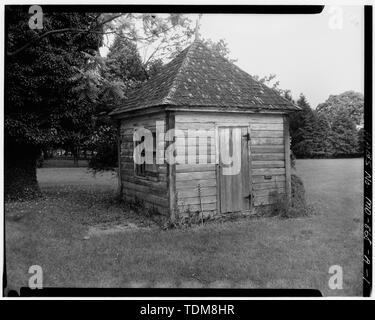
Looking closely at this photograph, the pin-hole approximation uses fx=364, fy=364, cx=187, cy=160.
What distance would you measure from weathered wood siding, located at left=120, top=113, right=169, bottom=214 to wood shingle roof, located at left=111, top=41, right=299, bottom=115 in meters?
0.45

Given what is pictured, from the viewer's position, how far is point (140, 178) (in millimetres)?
10320

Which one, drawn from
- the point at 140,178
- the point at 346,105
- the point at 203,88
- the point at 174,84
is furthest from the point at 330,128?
the point at 140,178

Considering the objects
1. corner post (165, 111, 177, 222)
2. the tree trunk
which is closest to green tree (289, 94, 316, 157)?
corner post (165, 111, 177, 222)

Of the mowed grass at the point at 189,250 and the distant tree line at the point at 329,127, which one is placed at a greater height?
the distant tree line at the point at 329,127

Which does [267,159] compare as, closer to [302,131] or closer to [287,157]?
[287,157]

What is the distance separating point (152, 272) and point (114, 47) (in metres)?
5.42

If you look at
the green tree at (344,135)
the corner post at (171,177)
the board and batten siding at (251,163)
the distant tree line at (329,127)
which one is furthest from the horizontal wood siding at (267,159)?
the corner post at (171,177)

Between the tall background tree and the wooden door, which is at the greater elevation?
the tall background tree

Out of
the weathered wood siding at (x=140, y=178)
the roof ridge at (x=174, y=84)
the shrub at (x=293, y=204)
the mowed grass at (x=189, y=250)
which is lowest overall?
the mowed grass at (x=189, y=250)

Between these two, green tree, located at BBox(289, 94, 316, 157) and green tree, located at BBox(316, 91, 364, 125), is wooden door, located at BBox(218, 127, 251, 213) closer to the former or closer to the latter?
green tree, located at BBox(289, 94, 316, 157)

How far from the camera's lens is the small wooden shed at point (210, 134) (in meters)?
8.89

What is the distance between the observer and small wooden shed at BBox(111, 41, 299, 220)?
350 inches

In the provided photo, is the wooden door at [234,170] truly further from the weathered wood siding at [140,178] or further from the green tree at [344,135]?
the green tree at [344,135]

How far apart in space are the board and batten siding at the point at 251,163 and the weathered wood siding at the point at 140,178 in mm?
465
